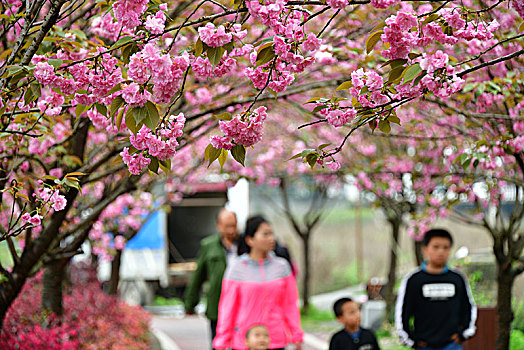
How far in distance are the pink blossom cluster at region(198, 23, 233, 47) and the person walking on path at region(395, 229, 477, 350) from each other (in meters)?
3.28

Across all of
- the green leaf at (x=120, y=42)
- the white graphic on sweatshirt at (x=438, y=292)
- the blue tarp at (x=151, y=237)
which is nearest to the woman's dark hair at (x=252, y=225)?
the white graphic on sweatshirt at (x=438, y=292)

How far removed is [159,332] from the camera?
1260 cm

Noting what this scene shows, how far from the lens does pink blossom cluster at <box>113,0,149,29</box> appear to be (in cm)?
238

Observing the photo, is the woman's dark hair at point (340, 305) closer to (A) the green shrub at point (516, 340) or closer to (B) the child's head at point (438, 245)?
(B) the child's head at point (438, 245)

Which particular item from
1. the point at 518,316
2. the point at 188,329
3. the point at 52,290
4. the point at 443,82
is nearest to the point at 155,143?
the point at 443,82

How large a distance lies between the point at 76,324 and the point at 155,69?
17.8ft

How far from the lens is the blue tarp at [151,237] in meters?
16.1

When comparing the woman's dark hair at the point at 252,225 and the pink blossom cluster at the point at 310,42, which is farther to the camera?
the woman's dark hair at the point at 252,225

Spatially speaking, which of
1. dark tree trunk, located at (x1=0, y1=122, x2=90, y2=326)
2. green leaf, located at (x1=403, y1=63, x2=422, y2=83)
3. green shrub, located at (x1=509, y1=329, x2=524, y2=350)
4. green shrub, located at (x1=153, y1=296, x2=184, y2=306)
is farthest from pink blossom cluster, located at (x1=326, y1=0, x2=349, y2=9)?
green shrub, located at (x1=153, y1=296, x2=184, y2=306)

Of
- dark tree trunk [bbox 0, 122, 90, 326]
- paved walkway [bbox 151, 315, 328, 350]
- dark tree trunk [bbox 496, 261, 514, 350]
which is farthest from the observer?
paved walkway [bbox 151, 315, 328, 350]

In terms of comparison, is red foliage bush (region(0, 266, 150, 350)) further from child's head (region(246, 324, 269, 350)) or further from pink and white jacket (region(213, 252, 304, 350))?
child's head (region(246, 324, 269, 350))

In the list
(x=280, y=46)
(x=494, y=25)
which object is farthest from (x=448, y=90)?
(x=280, y=46)

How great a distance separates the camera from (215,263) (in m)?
6.76

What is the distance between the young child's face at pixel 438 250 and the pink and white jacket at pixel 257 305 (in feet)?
3.81
